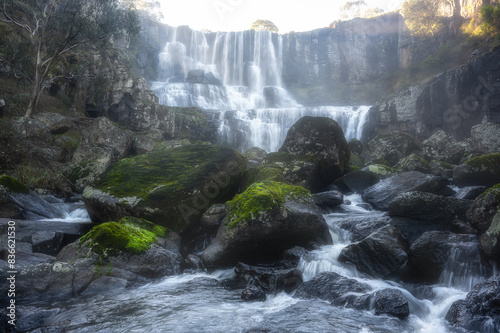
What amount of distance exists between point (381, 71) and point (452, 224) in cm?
4346

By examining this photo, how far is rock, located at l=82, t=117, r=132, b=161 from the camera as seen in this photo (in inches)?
655

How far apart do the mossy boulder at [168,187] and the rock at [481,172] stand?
8.36 meters

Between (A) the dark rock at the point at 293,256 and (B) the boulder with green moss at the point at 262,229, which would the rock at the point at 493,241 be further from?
(A) the dark rock at the point at 293,256

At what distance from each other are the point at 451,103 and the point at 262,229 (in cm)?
2502

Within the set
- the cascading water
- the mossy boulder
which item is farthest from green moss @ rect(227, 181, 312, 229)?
the cascading water

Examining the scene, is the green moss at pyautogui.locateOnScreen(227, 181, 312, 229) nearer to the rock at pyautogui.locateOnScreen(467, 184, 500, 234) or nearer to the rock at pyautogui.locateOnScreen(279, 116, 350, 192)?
the rock at pyautogui.locateOnScreen(467, 184, 500, 234)

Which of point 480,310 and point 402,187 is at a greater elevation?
point 402,187

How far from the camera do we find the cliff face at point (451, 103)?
21.8 m

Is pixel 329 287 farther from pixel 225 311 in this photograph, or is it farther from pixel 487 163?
pixel 487 163

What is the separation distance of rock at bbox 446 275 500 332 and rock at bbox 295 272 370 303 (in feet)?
4.12

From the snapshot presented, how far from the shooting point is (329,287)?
5.09m

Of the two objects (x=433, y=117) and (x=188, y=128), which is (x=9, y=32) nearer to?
(x=188, y=128)

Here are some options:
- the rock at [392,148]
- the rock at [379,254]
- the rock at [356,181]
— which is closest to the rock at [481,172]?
Answer: the rock at [356,181]

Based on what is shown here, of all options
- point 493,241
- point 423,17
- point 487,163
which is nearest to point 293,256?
point 493,241
